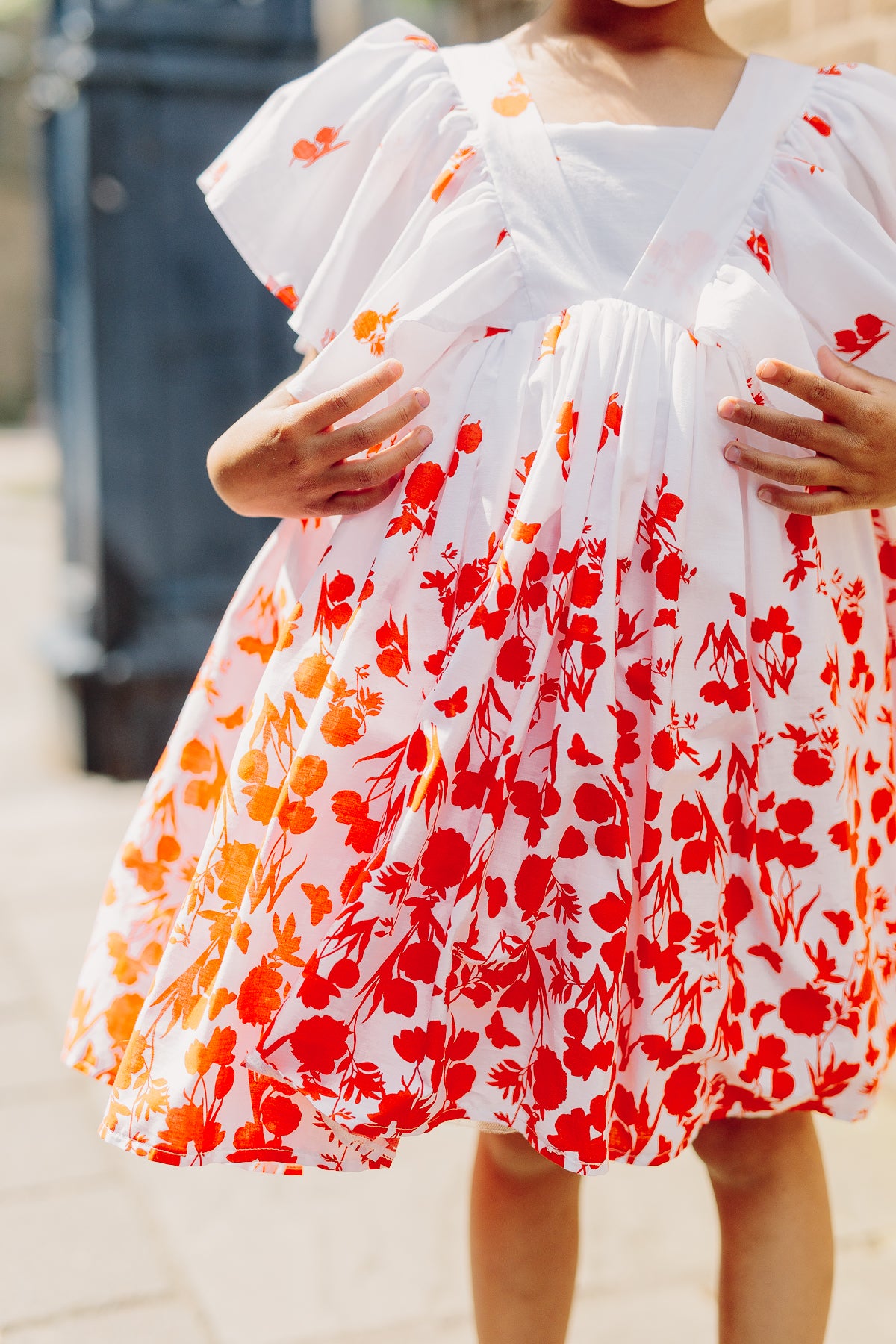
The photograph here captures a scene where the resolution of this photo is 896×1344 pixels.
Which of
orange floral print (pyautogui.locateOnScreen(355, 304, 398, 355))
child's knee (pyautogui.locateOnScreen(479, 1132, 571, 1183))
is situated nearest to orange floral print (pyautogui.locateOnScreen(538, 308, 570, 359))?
orange floral print (pyautogui.locateOnScreen(355, 304, 398, 355))

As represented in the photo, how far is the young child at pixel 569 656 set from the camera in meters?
1.01

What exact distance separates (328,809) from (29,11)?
67.0 feet

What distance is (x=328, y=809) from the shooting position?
3.40 ft

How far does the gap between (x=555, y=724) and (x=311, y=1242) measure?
3.25 ft

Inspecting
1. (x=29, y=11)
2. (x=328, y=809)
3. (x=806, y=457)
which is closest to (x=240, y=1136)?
(x=328, y=809)

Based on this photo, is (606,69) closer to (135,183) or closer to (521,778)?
(521,778)

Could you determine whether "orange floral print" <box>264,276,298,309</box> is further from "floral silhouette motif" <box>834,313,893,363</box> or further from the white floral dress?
"floral silhouette motif" <box>834,313,893,363</box>

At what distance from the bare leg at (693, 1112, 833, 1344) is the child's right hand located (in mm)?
633

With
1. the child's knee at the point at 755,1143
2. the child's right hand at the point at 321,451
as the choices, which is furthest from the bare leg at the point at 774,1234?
the child's right hand at the point at 321,451

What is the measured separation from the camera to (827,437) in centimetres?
104

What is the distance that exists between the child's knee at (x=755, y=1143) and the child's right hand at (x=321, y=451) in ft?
2.03

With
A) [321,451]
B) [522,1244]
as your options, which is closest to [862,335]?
[321,451]

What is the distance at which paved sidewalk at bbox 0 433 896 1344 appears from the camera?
5.10 ft

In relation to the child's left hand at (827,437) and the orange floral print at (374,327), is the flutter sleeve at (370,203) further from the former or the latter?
the child's left hand at (827,437)
